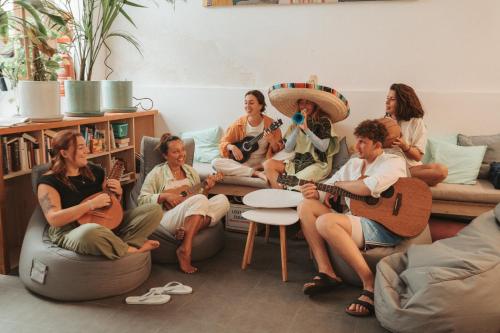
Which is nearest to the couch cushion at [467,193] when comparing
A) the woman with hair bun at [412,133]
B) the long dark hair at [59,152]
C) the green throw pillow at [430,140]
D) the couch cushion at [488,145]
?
the woman with hair bun at [412,133]

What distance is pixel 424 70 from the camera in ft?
13.5

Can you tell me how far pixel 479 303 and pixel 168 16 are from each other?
386cm

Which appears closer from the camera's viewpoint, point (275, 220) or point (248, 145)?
point (275, 220)

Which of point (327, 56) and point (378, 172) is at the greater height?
point (327, 56)

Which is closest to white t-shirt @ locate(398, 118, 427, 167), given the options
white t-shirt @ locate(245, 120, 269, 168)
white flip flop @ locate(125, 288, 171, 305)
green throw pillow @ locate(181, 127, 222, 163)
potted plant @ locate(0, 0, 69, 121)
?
white t-shirt @ locate(245, 120, 269, 168)

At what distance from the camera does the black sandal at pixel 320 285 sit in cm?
286

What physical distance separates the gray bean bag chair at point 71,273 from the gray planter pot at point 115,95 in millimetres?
1727

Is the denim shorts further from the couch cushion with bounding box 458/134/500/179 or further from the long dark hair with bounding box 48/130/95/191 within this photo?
the long dark hair with bounding box 48/130/95/191

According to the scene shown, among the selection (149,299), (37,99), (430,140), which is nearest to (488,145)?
(430,140)

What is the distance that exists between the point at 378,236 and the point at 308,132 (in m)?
1.18

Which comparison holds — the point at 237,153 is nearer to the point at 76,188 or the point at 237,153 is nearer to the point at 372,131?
the point at 372,131

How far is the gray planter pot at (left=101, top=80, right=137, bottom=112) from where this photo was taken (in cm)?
427

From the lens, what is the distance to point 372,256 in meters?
2.86

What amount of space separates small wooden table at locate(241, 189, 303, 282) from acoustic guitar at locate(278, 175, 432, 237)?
1.55ft
